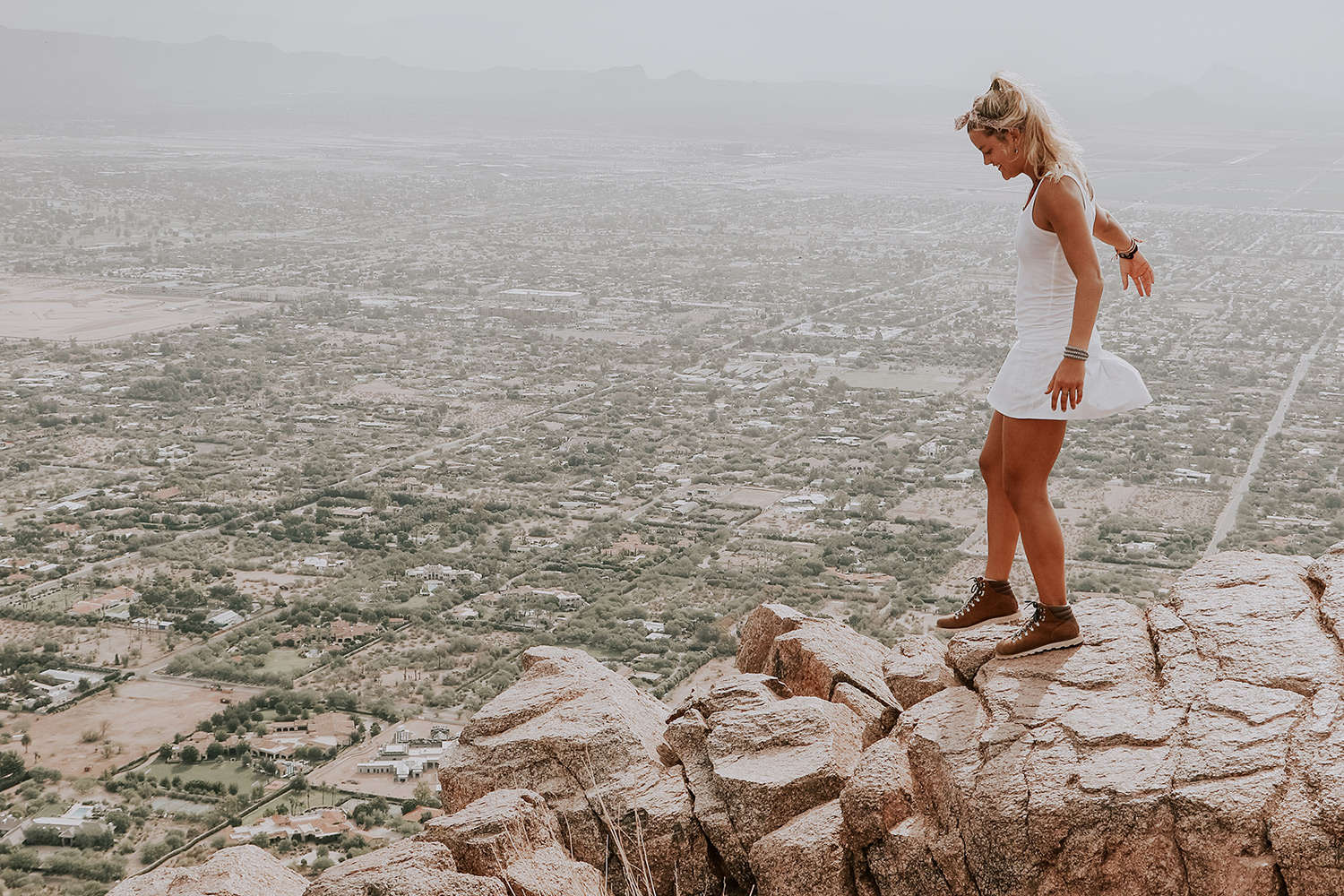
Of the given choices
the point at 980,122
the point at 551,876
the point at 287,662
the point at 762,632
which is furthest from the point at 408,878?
the point at 287,662

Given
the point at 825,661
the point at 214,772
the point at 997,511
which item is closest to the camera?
the point at 997,511

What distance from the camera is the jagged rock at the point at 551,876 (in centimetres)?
499

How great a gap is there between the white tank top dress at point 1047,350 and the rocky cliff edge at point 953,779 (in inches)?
44.5

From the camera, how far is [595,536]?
3262cm

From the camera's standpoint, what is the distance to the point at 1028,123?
4.79 m

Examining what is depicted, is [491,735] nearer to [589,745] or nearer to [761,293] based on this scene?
[589,745]

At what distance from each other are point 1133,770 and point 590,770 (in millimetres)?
2484

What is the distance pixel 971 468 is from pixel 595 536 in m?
13.2

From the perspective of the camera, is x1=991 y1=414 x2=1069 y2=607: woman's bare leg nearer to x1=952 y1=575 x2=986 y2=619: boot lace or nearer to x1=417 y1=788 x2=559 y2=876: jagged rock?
x1=952 y1=575 x2=986 y2=619: boot lace

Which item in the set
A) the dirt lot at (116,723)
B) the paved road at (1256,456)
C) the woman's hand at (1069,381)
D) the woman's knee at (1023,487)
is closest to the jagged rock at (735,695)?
the woman's knee at (1023,487)

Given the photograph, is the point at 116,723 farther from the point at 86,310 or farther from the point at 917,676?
the point at 86,310

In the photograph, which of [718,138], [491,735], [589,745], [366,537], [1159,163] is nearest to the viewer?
[589,745]

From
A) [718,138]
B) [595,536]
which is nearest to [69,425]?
[595,536]

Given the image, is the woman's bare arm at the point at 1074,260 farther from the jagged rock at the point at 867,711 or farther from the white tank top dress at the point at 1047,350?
the jagged rock at the point at 867,711
